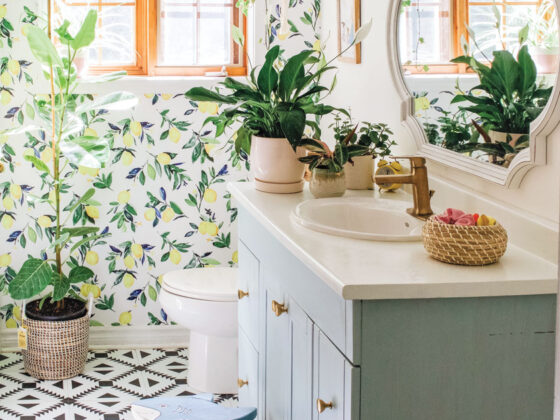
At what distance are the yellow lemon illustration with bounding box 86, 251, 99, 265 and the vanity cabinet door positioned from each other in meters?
1.64

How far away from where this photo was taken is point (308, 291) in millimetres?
1926

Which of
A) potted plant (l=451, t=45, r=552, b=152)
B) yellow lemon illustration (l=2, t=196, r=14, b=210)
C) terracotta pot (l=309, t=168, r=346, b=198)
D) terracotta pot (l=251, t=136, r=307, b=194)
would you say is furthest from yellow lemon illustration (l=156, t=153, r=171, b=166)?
potted plant (l=451, t=45, r=552, b=152)

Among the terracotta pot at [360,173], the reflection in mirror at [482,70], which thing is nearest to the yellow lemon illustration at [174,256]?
the terracotta pot at [360,173]

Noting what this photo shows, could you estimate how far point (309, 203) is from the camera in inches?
93.4

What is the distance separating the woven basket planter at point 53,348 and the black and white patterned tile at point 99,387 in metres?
0.04

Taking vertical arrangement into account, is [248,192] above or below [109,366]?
above

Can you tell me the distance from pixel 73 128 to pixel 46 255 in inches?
27.1

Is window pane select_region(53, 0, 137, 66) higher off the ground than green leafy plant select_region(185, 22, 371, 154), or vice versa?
window pane select_region(53, 0, 137, 66)

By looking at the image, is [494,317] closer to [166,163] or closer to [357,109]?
[357,109]


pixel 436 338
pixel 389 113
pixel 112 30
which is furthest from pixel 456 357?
pixel 112 30

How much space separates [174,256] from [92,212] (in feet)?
→ 1.41

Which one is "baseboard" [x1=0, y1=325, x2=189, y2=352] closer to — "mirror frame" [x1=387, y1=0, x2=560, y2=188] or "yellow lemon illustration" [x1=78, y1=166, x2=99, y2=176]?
"yellow lemon illustration" [x1=78, y1=166, x2=99, y2=176]

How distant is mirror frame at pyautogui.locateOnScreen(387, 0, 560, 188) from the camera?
1.80m

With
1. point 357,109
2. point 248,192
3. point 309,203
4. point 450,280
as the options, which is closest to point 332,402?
point 450,280
